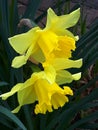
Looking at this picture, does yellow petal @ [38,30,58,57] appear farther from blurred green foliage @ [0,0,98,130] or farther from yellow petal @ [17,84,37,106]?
blurred green foliage @ [0,0,98,130]

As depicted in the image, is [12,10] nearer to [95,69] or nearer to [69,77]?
[69,77]

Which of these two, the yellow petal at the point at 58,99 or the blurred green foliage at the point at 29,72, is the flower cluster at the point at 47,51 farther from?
the blurred green foliage at the point at 29,72

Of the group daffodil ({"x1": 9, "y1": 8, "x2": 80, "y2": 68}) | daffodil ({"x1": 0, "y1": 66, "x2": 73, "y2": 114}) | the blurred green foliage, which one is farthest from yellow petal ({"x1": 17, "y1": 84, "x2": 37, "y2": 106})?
the blurred green foliage

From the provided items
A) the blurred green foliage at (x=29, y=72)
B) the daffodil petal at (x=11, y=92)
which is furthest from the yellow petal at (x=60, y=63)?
the blurred green foliage at (x=29, y=72)

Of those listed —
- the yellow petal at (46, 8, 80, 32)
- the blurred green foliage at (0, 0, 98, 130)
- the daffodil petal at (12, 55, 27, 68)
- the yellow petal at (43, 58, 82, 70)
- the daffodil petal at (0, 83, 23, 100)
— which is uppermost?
the yellow petal at (46, 8, 80, 32)

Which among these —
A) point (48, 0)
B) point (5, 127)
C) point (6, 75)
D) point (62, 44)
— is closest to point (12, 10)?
point (6, 75)

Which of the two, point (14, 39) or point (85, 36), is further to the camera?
point (85, 36)
